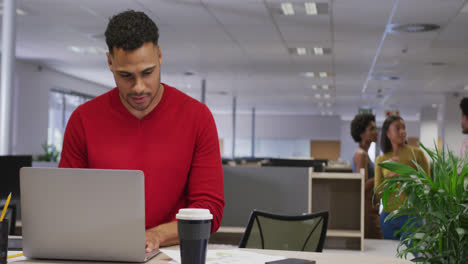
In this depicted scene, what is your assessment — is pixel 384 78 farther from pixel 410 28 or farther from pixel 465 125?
pixel 465 125

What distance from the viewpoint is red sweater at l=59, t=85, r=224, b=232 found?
151cm

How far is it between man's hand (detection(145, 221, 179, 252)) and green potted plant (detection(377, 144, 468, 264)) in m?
0.62

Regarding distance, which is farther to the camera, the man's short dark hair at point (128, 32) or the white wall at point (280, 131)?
the white wall at point (280, 131)

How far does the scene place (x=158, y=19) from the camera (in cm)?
679

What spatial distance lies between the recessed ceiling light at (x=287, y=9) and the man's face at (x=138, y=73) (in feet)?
15.6

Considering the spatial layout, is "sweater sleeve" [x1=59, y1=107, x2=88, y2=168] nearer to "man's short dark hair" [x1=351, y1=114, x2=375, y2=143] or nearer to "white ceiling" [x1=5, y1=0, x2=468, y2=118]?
"man's short dark hair" [x1=351, y1=114, x2=375, y2=143]

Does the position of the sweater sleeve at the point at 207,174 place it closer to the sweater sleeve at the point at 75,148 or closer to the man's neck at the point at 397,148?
the sweater sleeve at the point at 75,148

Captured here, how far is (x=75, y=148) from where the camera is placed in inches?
61.7

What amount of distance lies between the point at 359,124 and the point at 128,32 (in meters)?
3.54

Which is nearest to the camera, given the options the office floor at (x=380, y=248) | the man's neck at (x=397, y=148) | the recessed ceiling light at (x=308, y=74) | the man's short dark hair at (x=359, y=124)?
the office floor at (x=380, y=248)

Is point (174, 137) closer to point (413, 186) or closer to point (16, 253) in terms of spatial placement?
point (16, 253)

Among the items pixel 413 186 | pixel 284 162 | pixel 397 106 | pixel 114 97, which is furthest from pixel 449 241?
pixel 397 106

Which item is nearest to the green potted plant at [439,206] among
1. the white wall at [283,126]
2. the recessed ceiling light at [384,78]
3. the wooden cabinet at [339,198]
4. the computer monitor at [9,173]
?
the wooden cabinet at [339,198]

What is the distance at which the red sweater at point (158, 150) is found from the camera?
151cm
